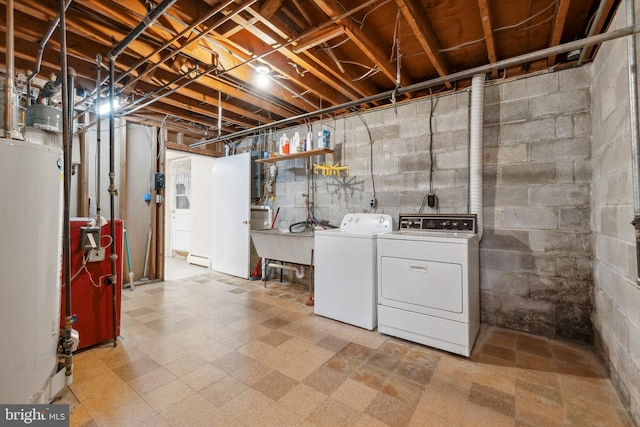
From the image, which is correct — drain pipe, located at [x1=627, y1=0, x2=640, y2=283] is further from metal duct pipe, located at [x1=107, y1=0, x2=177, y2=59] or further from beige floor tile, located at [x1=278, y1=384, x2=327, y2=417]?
metal duct pipe, located at [x1=107, y1=0, x2=177, y2=59]

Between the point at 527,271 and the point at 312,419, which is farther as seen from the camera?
the point at 527,271

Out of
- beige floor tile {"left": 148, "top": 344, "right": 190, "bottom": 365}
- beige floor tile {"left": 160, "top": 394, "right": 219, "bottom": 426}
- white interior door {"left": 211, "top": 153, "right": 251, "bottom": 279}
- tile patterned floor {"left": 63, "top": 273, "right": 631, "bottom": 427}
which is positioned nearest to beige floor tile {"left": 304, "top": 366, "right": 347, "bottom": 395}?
tile patterned floor {"left": 63, "top": 273, "right": 631, "bottom": 427}

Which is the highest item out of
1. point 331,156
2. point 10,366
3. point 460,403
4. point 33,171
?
point 331,156

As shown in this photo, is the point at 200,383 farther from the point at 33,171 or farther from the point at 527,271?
the point at 527,271

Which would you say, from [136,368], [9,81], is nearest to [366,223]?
[136,368]

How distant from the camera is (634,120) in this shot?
151 cm

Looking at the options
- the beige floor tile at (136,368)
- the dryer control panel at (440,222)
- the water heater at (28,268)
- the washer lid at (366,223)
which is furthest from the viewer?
the washer lid at (366,223)

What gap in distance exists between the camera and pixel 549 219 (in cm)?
254

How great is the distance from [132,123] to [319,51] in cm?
325

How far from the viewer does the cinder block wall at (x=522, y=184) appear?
245 centimetres

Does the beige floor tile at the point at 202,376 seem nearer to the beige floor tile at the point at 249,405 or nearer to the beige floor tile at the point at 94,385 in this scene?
the beige floor tile at the point at 249,405

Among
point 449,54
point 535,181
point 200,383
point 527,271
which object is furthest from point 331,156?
point 200,383

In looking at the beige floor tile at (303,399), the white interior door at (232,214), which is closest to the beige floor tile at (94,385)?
the beige floor tile at (303,399)

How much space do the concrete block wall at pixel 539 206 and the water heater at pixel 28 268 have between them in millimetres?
3416
